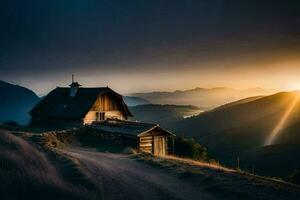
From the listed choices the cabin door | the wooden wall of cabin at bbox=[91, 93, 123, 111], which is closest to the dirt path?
the cabin door

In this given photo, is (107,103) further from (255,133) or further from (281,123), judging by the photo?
(281,123)

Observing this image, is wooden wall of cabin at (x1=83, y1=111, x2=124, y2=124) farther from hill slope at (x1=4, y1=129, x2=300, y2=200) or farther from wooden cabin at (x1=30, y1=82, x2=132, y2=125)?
hill slope at (x1=4, y1=129, x2=300, y2=200)

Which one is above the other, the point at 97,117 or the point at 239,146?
the point at 97,117

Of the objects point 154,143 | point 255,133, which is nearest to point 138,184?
point 154,143

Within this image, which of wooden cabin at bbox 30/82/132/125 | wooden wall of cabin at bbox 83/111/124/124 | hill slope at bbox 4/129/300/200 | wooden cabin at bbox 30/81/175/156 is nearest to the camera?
hill slope at bbox 4/129/300/200

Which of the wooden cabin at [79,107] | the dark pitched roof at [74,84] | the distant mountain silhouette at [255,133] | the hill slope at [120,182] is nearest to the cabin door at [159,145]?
the wooden cabin at [79,107]

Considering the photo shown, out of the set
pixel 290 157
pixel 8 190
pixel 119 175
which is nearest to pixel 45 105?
pixel 119 175

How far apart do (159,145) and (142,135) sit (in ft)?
13.0

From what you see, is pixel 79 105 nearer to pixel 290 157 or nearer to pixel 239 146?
pixel 290 157

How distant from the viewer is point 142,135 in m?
42.4

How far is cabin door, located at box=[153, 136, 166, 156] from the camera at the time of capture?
44.9 metres

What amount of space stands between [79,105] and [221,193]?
39.7 metres

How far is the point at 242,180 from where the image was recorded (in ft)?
65.6

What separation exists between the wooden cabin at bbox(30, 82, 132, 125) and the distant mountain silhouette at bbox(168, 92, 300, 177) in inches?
1220
